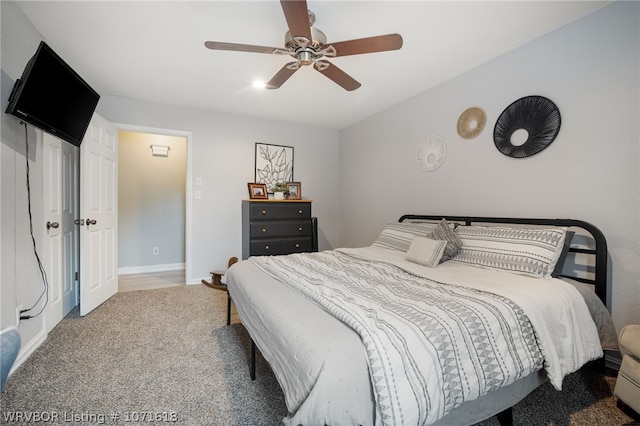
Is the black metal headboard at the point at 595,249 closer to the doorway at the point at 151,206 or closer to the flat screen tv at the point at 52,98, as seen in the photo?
the flat screen tv at the point at 52,98

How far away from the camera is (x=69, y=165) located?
2814mm

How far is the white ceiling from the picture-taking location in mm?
1836

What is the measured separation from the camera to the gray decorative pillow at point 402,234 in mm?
2521

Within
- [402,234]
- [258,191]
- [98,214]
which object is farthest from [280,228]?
[98,214]

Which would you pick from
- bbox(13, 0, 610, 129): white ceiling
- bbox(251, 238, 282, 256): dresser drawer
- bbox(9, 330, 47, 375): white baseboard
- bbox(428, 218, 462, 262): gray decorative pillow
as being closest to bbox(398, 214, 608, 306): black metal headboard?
bbox(428, 218, 462, 262): gray decorative pillow

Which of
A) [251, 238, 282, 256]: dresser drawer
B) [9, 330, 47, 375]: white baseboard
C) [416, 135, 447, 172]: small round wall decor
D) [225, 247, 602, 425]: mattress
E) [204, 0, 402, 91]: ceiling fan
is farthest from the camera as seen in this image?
[251, 238, 282, 256]: dresser drawer

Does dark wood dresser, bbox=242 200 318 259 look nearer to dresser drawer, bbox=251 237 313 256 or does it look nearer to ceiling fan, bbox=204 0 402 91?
dresser drawer, bbox=251 237 313 256

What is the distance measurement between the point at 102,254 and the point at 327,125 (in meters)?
3.45

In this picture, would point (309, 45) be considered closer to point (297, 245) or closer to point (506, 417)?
point (506, 417)

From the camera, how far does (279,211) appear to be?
3.71 metres

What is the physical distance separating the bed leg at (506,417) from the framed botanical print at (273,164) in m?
3.55

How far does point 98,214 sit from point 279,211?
6.48 feet

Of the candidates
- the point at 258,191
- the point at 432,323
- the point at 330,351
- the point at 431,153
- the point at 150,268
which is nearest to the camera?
the point at 330,351

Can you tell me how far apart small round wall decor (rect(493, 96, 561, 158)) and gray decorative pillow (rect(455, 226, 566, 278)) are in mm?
751
